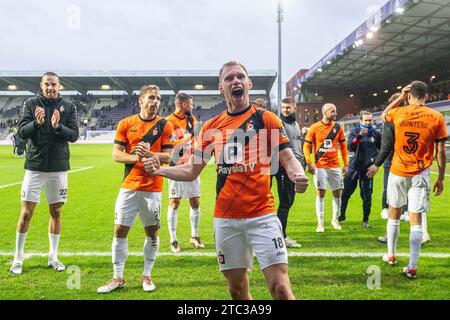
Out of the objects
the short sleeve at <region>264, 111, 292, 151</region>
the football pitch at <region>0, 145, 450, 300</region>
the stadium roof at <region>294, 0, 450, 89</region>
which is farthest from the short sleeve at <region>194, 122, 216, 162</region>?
the stadium roof at <region>294, 0, 450, 89</region>

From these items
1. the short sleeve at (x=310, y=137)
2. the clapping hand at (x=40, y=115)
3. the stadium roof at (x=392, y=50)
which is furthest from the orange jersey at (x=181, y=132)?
the stadium roof at (x=392, y=50)

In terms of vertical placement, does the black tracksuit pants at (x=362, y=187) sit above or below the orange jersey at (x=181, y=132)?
below

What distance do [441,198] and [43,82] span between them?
9.97 meters

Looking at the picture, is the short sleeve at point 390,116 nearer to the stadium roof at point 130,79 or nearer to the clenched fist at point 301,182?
the clenched fist at point 301,182

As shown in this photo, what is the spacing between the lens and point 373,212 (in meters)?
8.38

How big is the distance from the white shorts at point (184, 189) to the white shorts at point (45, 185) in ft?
5.33

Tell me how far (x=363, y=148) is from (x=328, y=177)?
961 millimetres


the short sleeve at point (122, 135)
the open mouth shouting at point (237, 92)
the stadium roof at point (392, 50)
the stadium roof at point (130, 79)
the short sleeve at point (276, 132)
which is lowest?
the short sleeve at point (276, 132)

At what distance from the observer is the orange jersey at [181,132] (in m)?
5.62

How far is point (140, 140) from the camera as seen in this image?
4.12 meters

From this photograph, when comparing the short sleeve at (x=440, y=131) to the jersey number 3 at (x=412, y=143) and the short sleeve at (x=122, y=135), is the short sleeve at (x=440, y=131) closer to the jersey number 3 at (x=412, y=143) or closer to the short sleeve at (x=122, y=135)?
the jersey number 3 at (x=412, y=143)

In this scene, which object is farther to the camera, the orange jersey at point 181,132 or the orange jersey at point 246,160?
the orange jersey at point 181,132

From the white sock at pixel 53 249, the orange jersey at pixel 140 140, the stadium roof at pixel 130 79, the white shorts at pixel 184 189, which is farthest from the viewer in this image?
the stadium roof at pixel 130 79

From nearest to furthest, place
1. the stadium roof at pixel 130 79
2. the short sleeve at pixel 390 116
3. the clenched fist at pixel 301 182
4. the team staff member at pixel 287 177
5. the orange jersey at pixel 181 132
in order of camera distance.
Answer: the clenched fist at pixel 301 182
the short sleeve at pixel 390 116
the team staff member at pixel 287 177
the orange jersey at pixel 181 132
the stadium roof at pixel 130 79
